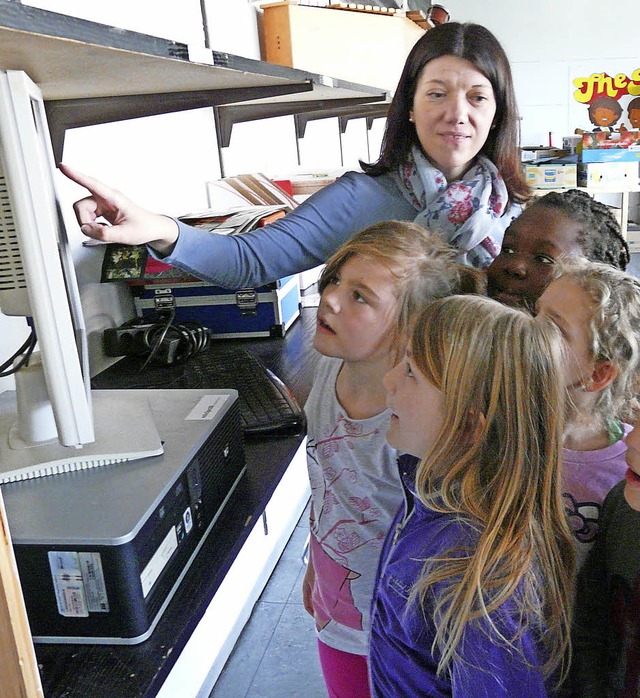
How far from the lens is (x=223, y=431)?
0.97 m

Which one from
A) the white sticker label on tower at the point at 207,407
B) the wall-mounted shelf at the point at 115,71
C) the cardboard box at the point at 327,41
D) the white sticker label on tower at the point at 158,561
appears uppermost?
the cardboard box at the point at 327,41

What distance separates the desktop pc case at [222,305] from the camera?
1.78 m

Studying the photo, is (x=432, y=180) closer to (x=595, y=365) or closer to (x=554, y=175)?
(x=595, y=365)

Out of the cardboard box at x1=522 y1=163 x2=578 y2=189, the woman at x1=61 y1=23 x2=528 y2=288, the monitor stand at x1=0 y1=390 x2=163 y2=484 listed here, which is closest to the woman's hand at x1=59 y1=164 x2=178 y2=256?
the woman at x1=61 y1=23 x2=528 y2=288

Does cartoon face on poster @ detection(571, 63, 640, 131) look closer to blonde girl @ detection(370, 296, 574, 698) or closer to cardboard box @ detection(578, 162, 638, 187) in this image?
cardboard box @ detection(578, 162, 638, 187)

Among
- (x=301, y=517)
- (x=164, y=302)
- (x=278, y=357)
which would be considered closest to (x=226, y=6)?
(x=164, y=302)

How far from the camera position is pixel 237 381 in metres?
1.40

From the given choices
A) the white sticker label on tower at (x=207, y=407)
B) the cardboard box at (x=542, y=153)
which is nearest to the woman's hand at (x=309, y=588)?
the white sticker label on tower at (x=207, y=407)

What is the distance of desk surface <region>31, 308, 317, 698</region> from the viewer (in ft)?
2.15

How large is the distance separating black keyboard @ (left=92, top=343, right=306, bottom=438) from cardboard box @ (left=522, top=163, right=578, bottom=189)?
392 centimetres

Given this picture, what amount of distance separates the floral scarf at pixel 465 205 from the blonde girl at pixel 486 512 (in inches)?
18.2

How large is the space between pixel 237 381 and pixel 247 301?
42 centimetres

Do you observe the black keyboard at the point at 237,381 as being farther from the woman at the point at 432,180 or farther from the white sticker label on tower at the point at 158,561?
the white sticker label on tower at the point at 158,561

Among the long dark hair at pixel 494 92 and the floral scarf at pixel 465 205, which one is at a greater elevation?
the long dark hair at pixel 494 92
